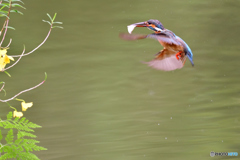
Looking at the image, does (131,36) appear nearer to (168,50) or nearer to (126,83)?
(168,50)

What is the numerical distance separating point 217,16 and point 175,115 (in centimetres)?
166

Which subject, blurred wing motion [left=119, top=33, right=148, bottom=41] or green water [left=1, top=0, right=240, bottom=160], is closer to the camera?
blurred wing motion [left=119, top=33, right=148, bottom=41]

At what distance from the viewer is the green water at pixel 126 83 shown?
2.28 metres

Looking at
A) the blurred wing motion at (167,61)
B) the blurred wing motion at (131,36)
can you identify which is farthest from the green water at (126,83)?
the blurred wing motion at (131,36)

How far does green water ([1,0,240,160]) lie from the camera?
228 cm

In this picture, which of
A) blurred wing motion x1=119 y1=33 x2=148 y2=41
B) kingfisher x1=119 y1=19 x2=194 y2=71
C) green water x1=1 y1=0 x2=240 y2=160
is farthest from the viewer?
green water x1=1 y1=0 x2=240 y2=160

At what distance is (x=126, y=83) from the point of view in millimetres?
3025

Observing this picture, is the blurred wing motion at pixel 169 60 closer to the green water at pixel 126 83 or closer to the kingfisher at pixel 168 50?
the kingfisher at pixel 168 50

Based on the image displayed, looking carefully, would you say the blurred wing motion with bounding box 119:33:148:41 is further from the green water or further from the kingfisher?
the green water

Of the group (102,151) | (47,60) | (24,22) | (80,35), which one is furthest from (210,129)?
(24,22)

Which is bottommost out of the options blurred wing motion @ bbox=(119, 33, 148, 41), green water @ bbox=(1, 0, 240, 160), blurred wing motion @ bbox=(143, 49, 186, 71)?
green water @ bbox=(1, 0, 240, 160)

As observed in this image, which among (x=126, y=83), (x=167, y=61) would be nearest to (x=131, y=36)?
(x=167, y=61)

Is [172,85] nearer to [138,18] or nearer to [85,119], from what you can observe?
[85,119]

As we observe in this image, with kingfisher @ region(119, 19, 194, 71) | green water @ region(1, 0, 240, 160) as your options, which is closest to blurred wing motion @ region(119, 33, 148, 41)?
kingfisher @ region(119, 19, 194, 71)
